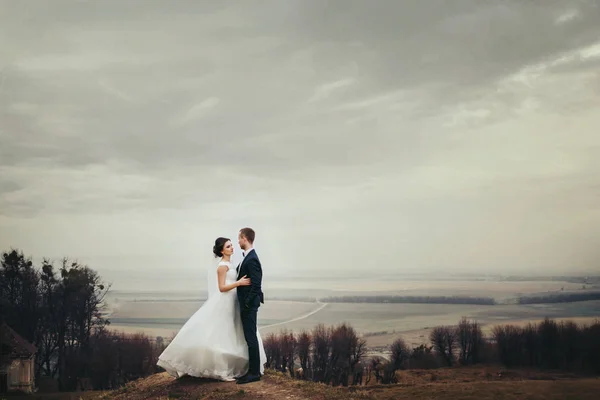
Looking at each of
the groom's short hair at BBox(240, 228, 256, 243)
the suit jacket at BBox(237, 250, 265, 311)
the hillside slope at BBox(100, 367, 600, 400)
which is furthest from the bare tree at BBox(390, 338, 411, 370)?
the groom's short hair at BBox(240, 228, 256, 243)

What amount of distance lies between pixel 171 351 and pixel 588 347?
63912 mm

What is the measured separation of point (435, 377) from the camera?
202 ft

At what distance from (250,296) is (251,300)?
79mm

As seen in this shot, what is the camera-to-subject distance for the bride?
12117 millimetres

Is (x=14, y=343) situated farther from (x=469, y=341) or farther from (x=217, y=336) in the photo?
(x=469, y=341)

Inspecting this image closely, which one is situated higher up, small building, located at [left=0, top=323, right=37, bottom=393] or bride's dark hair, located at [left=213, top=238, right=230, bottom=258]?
bride's dark hair, located at [left=213, top=238, right=230, bottom=258]

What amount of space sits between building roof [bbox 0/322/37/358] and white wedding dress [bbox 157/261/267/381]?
34387 millimetres

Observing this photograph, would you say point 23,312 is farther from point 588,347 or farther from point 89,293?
point 588,347

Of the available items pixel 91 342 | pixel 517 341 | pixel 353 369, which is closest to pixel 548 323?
pixel 517 341

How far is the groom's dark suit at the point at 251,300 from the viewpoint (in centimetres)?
1149

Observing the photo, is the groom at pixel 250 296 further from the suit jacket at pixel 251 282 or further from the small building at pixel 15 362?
the small building at pixel 15 362

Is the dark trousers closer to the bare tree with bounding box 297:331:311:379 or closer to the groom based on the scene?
the groom

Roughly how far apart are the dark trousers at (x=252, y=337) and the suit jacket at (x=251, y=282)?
152 mm

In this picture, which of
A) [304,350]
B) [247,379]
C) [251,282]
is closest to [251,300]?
[251,282]
